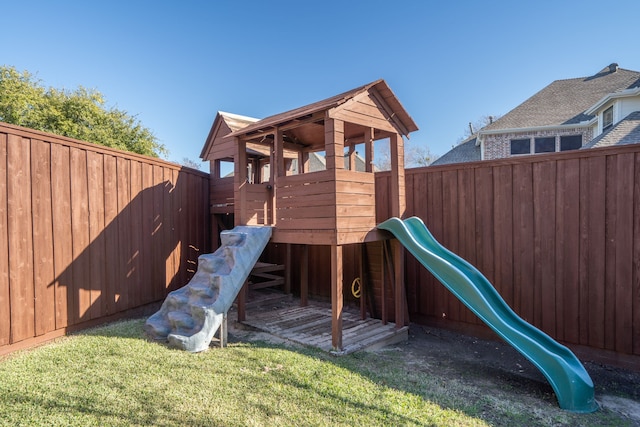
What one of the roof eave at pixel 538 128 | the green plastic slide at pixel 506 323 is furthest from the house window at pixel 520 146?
the green plastic slide at pixel 506 323

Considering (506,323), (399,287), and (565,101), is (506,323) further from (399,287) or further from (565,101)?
(565,101)

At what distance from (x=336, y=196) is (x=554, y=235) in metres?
2.83

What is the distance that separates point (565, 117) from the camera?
13.8 meters

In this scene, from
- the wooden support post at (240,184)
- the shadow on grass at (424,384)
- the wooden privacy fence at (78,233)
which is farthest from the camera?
the wooden support post at (240,184)

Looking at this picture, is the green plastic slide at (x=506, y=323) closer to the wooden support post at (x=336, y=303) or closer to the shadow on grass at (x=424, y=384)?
the shadow on grass at (x=424, y=384)

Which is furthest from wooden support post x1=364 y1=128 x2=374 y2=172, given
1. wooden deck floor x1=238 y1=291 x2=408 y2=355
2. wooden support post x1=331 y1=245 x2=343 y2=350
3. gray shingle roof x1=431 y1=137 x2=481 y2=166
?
gray shingle roof x1=431 y1=137 x2=481 y2=166

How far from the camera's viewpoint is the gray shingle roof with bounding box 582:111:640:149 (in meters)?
10.4

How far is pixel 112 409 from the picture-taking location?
2650mm

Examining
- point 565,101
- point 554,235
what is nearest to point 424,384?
point 554,235

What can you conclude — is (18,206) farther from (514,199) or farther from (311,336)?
(514,199)

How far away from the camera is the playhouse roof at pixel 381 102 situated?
14.6 feet

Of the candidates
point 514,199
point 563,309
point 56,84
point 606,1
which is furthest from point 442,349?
point 56,84

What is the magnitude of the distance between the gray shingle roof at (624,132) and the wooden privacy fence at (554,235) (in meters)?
8.07

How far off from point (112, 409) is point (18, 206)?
270 centimetres
